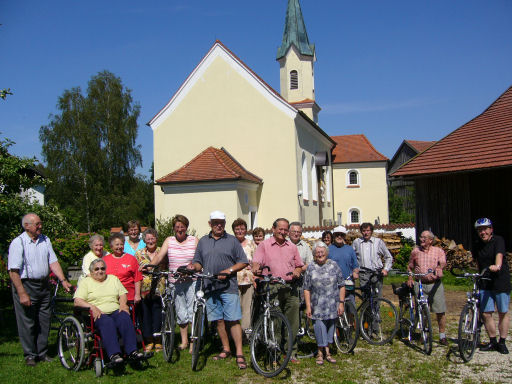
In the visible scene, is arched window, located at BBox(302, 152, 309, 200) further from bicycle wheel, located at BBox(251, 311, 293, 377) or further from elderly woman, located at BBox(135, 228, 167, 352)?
bicycle wheel, located at BBox(251, 311, 293, 377)

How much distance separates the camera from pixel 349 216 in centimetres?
4075

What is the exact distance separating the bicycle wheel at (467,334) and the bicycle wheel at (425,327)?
48 cm

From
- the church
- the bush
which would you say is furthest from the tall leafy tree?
the bush

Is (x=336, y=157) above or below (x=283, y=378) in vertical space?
above

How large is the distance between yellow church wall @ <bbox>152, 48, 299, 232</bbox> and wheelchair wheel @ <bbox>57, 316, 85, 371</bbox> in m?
18.5

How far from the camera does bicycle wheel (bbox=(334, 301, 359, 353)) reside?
732cm

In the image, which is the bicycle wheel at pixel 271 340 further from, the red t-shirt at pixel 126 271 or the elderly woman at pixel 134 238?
the elderly woman at pixel 134 238

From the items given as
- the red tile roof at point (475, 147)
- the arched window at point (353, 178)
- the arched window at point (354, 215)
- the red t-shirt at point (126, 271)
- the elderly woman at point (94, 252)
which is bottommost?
the red t-shirt at point (126, 271)

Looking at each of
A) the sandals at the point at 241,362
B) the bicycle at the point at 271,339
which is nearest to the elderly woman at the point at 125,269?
the sandals at the point at 241,362

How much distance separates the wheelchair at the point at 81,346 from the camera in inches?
247

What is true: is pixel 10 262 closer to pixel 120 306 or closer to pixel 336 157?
pixel 120 306

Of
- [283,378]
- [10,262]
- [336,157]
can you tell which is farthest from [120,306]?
[336,157]

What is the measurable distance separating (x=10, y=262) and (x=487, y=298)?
6828mm

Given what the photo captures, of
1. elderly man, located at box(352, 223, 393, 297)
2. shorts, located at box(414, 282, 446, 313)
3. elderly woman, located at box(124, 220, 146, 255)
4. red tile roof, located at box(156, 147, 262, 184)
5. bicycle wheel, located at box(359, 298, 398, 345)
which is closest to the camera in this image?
shorts, located at box(414, 282, 446, 313)
